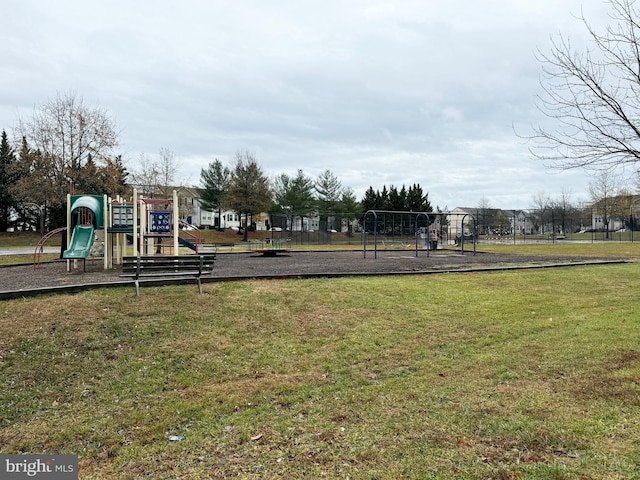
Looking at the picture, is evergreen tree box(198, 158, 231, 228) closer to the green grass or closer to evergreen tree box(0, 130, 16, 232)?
evergreen tree box(0, 130, 16, 232)

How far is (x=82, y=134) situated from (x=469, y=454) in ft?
90.7

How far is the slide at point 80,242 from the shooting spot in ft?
35.1

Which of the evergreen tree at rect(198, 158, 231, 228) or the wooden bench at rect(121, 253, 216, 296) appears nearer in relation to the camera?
the wooden bench at rect(121, 253, 216, 296)

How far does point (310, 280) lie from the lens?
943cm

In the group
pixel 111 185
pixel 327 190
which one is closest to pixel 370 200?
pixel 327 190

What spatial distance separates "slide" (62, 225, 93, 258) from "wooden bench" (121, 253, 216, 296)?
12.6ft

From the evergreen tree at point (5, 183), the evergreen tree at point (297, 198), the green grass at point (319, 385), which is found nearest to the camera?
the green grass at point (319, 385)

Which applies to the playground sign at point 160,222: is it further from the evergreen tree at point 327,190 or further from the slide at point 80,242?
the evergreen tree at point 327,190

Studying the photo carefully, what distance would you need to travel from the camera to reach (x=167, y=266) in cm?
777

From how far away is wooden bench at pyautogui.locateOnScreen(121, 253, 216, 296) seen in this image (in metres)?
7.46

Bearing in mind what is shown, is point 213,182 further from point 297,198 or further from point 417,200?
point 417,200

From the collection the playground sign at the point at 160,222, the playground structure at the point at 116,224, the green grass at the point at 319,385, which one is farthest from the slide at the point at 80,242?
the green grass at the point at 319,385

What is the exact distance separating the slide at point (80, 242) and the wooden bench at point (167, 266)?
3843 millimetres

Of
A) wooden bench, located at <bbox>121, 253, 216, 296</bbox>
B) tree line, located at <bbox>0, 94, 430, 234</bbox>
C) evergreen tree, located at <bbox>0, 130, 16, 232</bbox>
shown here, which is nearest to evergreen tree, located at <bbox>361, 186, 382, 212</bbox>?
tree line, located at <bbox>0, 94, 430, 234</bbox>
